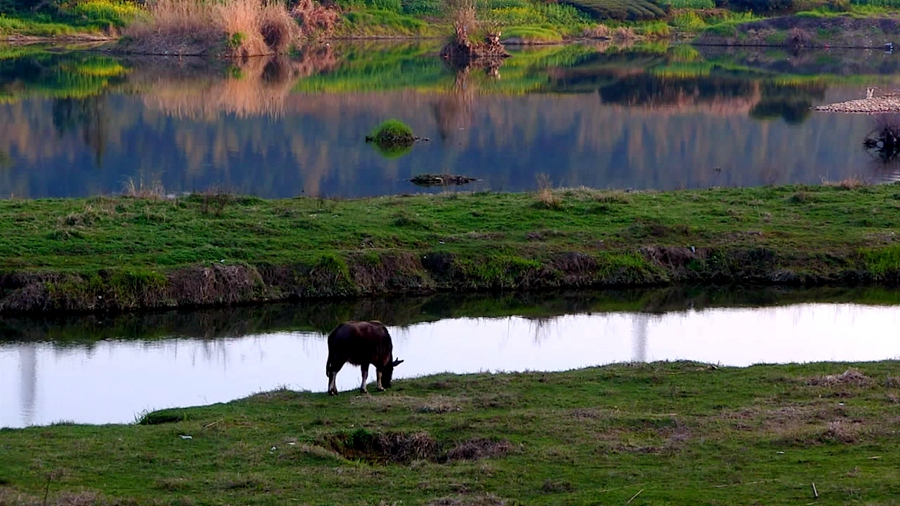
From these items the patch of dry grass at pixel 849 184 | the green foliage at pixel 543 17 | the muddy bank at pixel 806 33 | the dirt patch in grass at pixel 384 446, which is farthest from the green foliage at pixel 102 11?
the dirt patch in grass at pixel 384 446

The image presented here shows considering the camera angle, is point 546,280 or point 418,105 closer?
point 546,280

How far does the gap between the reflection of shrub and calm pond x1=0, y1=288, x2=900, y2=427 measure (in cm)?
1622

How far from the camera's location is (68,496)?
8922 mm

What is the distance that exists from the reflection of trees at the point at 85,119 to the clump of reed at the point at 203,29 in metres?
22.1

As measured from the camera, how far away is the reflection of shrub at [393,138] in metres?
37.1

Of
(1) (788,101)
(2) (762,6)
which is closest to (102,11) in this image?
(1) (788,101)

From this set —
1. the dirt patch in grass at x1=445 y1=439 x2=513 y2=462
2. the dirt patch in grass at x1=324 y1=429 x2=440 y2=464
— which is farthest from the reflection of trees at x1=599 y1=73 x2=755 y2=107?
the dirt patch in grass at x1=445 y1=439 x2=513 y2=462

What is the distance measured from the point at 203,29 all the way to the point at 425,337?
53523 millimetres

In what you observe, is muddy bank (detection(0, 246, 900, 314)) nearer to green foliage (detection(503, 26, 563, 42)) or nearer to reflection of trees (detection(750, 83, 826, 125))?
reflection of trees (detection(750, 83, 826, 125))

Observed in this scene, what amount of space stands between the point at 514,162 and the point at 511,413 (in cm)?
2458

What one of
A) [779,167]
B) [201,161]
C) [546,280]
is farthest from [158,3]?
[546,280]

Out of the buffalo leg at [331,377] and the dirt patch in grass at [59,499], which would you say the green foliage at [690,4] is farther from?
the dirt patch in grass at [59,499]

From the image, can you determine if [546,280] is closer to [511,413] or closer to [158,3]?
[511,413]

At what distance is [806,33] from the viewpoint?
95.6 m
